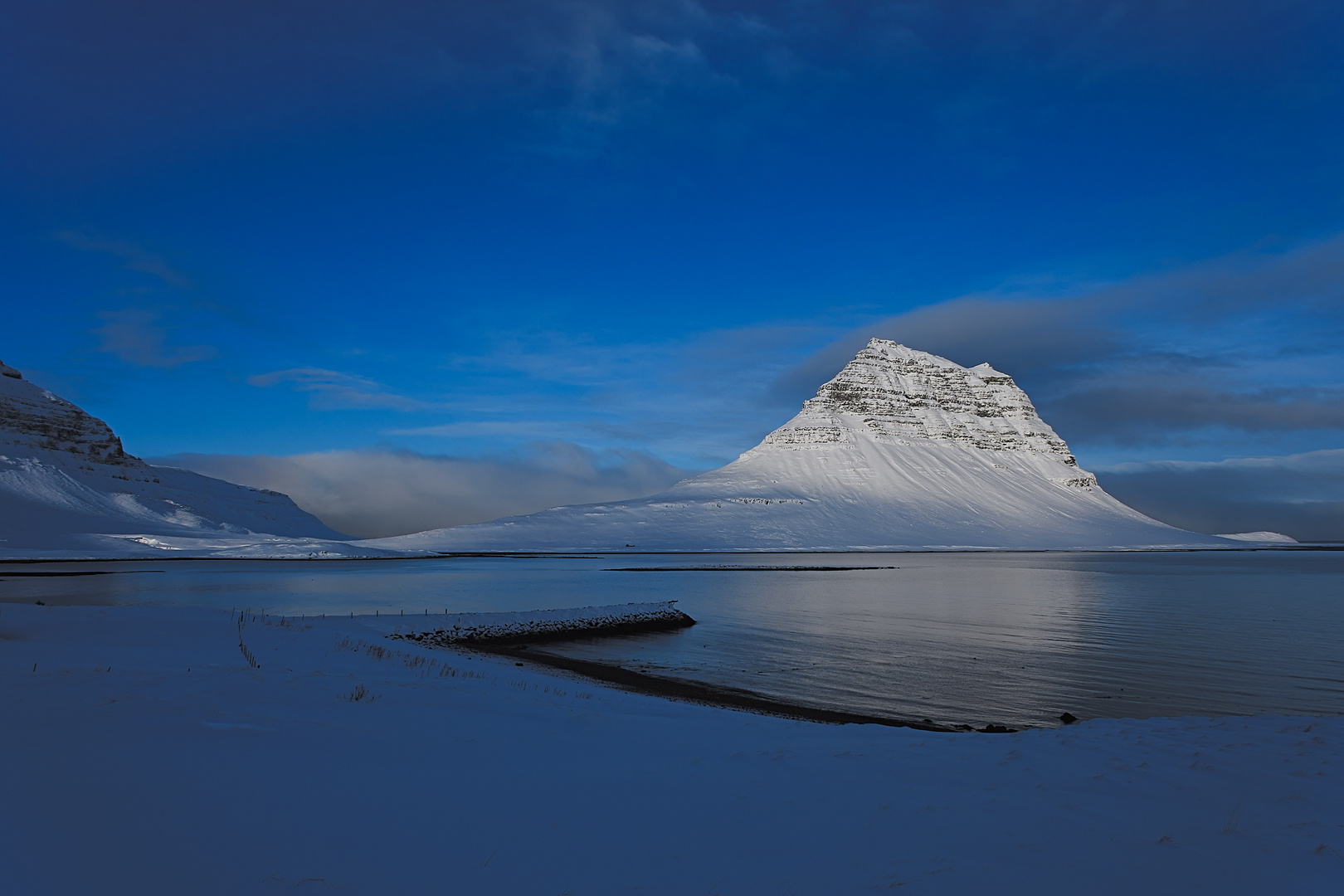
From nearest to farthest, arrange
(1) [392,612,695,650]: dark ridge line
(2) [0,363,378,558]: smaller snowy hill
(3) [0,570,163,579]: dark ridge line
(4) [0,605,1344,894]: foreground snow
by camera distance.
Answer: (4) [0,605,1344,894]: foreground snow → (1) [392,612,695,650]: dark ridge line → (3) [0,570,163,579]: dark ridge line → (2) [0,363,378,558]: smaller snowy hill

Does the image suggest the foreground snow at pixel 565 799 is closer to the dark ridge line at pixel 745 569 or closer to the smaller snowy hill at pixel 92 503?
the dark ridge line at pixel 745 569

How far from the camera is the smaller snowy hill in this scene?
116188mm

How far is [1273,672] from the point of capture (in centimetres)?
2256

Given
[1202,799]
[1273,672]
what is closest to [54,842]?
[1202,799]

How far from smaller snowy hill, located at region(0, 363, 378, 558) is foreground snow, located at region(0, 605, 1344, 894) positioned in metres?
115

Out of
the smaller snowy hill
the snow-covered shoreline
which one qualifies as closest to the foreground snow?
the snow-covered shoreline

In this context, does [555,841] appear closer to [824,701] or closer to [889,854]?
[889,854]

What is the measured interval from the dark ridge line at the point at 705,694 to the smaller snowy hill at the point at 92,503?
99415 millimetres

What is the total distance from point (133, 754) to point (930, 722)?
1480cm

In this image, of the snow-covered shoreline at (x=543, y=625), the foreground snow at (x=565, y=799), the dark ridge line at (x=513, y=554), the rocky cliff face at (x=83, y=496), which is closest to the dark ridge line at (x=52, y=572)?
the dark ridge line at (x=513, y=554)

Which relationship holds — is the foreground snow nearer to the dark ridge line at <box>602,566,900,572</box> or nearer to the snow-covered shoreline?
the snow-covered shoreline

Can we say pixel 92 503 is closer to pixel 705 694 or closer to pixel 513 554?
pixel 513 554

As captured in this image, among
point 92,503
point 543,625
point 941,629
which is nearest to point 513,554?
point 92,503

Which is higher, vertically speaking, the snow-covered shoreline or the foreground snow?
the foreground snow
